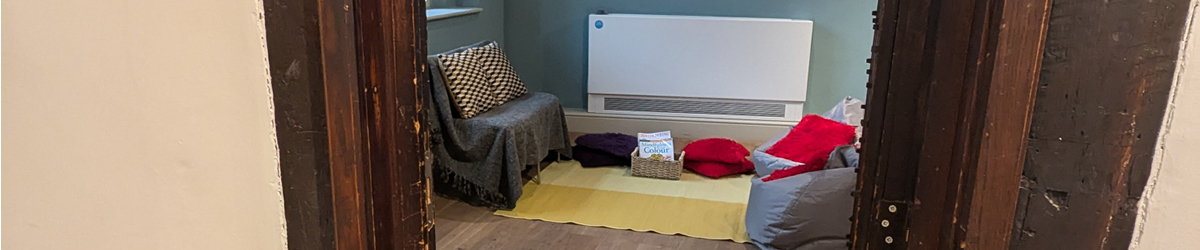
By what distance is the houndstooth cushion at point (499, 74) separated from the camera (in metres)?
3.38

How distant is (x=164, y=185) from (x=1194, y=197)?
117 centimetres

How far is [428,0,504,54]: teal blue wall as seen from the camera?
346 centimetres

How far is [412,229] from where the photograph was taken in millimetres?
1093

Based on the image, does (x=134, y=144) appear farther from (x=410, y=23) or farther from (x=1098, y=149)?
(x=1098, y=149)

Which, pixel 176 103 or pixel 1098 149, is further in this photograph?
pixel 176 103

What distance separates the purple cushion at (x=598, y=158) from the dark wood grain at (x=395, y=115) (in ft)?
8.54

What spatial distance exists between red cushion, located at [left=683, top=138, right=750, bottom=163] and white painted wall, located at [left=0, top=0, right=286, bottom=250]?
2.73 metres

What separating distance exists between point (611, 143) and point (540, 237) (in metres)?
1.15

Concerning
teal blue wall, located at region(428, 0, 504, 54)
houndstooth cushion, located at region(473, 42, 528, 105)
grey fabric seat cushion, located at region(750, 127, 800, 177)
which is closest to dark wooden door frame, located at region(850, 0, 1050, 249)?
grey fabric seat cushion, located at region(750, 127, 800, 177)

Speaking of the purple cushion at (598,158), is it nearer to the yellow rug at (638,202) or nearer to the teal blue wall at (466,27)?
the yellow rug at (638,202)

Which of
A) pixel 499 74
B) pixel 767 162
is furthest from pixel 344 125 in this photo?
pixel 499 74

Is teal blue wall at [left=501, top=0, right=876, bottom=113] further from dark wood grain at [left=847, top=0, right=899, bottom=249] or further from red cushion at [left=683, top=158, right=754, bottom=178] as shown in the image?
dark wood grain at [left=847, top=0, right=899, bottom=249]

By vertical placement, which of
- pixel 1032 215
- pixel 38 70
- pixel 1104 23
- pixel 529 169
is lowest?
pixel 529 169

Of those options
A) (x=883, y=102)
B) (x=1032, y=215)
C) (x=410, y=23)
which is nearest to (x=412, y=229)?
(x=410, y=23)
